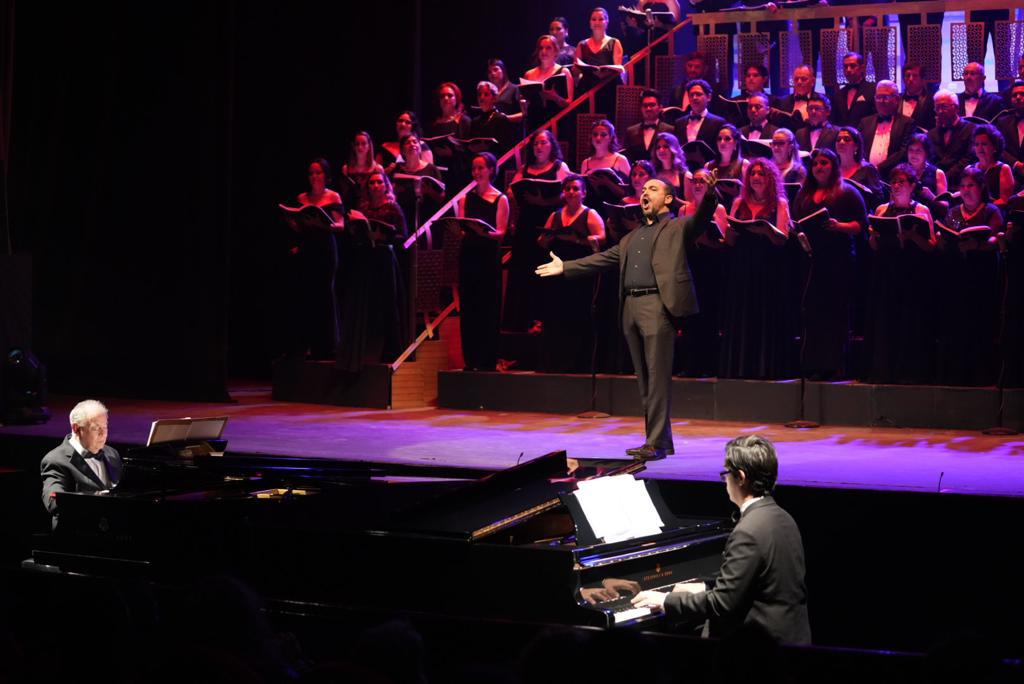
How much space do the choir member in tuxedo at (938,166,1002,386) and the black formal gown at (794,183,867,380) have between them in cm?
57

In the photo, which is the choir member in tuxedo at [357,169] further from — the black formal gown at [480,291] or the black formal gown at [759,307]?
the black formal gown at [759,307]

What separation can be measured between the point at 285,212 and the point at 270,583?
18.1 ft

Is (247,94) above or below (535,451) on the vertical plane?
above

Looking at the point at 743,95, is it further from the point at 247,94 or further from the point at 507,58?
the point at 247,94

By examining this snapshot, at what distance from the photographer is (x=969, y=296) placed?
25.0 ft

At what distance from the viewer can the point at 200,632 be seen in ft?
7.88

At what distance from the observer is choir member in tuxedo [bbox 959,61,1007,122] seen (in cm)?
891

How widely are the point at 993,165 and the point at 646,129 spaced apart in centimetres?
253

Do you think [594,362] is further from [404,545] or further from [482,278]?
[404,545]

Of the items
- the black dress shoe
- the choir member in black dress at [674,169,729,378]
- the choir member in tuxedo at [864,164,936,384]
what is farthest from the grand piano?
the choir member in black dress at [674,169,729,378]

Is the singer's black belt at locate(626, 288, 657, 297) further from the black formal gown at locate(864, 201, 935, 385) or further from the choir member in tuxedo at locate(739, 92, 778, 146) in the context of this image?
the choir member in tuxedo at locate(739, 92, 778, 146)

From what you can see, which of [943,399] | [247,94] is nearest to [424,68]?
[247,94]

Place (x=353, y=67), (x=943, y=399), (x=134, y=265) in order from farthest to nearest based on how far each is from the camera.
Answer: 1. (x=353, y=67)
2. (x=134, y=265)
3. (x=943, y=399)

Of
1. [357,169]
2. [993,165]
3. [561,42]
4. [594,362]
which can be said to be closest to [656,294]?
[594,362]
